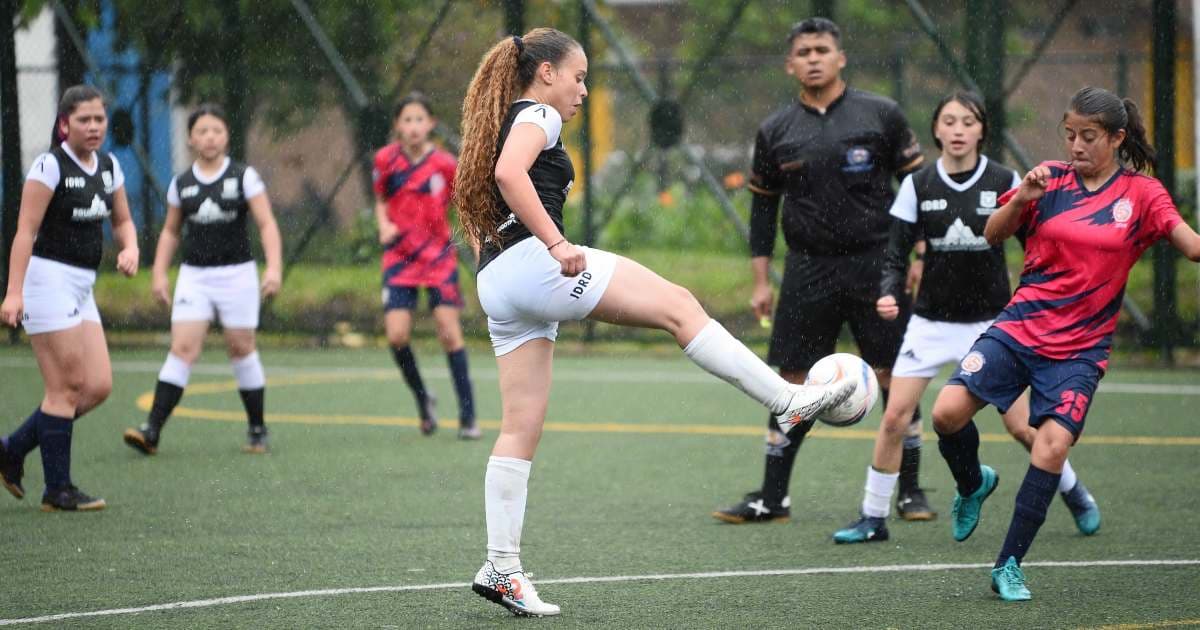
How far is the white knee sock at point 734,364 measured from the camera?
17.0 ft

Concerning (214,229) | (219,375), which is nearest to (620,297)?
(214,229)

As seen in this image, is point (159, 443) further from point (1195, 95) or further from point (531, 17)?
point (1195, 95)

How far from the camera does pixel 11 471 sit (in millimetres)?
7789

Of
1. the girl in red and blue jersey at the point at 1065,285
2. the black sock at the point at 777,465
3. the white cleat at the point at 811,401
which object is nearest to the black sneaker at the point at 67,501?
the black sock at the point at 777,465

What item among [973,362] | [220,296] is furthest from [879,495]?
[220,296]

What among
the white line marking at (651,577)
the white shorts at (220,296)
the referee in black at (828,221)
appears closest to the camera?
the white line marking at (651,577)

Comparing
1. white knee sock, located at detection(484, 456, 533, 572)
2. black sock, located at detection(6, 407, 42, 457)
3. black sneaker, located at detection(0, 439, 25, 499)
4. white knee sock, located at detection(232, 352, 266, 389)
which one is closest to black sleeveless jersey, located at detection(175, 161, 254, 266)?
white knee sock, located at detection(232, 352, 266, 389)

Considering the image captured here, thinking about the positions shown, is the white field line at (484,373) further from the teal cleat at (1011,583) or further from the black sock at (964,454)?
the teal cleat at (1011,583)

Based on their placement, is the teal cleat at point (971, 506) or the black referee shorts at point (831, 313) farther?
the black referee shorts at point (831, 313)

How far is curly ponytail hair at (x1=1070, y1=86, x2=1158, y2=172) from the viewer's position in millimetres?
5523

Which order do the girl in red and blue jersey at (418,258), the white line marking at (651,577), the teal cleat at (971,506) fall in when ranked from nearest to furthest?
1. the white line marking at (651,577)
2. the teal cleat at (971,506)
3. the girl in red and blue jersey at (418,258)

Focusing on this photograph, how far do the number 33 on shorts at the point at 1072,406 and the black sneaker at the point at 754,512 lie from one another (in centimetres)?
210

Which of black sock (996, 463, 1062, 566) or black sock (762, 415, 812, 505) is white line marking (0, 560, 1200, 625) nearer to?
black sock (996, 463, 1062, 566)

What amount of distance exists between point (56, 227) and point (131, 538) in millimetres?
1714
